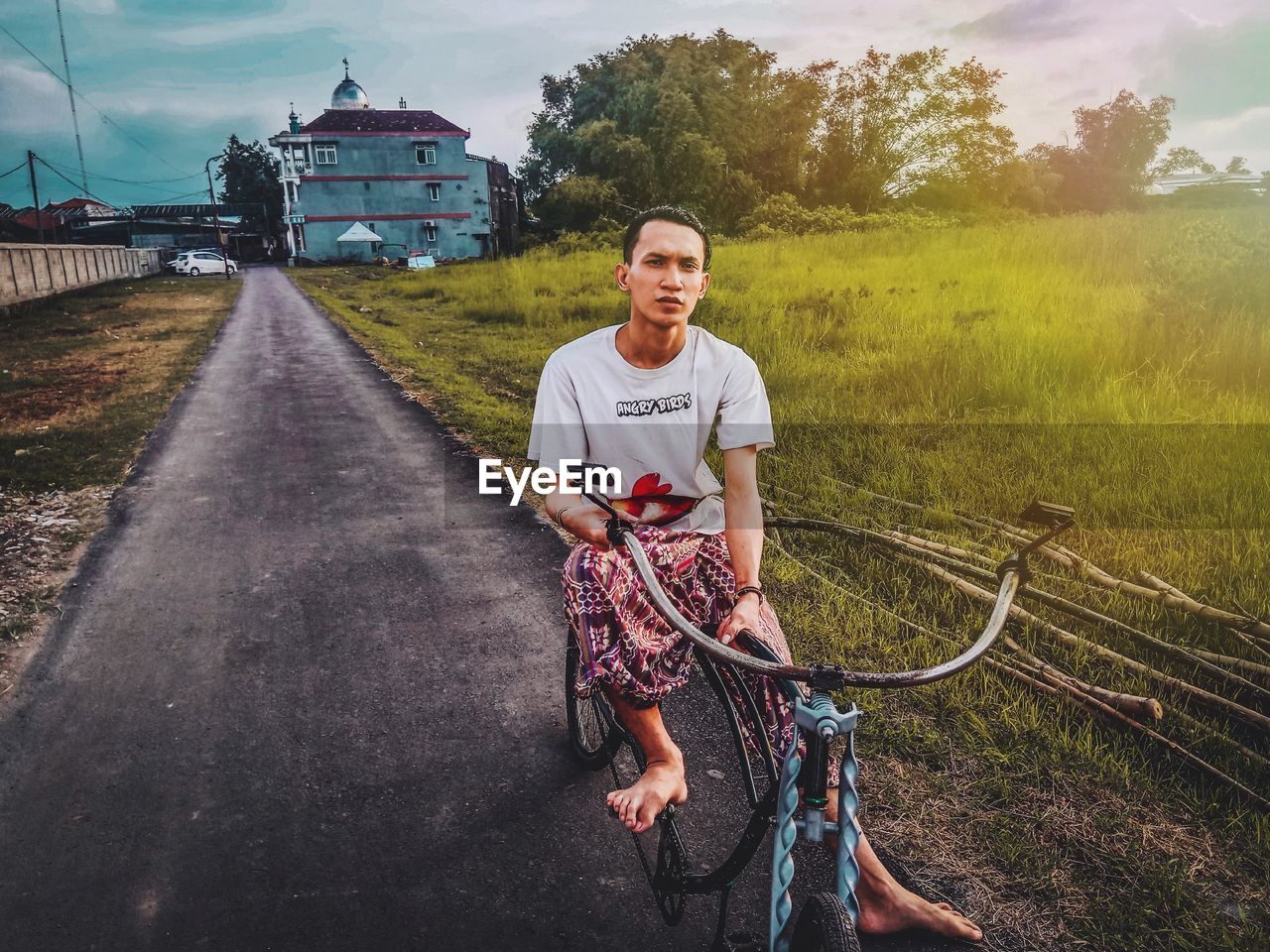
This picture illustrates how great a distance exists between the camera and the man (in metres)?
2.16

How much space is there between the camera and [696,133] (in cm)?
2828

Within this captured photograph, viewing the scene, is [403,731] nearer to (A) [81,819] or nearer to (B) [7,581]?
(A) [81,819]

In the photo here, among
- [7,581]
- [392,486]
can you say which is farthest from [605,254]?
[7,581]

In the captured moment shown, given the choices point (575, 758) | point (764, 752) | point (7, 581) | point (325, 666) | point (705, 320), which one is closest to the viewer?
point (764, 752)

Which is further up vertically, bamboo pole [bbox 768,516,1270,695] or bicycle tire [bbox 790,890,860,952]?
bicycle tire [bbox 790,890,860,952]

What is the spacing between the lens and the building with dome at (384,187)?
4362 cm

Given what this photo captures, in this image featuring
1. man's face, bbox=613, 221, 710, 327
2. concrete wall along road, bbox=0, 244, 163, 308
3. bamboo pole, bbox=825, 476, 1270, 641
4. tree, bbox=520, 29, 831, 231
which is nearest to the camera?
man's face, bbox=613, 221, 710, 327

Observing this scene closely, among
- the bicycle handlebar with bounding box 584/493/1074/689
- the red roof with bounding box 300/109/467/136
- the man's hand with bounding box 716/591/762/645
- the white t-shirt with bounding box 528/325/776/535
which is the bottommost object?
the man's hand with bounding box 716/591/762/645

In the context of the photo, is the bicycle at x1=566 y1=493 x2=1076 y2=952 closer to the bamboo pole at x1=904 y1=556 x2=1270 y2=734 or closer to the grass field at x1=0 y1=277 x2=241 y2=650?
the bamboo pole at x1=904 y1=556 x2=1270 y2=734

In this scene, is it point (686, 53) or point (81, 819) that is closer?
point (81, 819)

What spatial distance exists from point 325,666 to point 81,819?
3.54 ft

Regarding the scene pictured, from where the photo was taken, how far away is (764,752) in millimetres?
1845

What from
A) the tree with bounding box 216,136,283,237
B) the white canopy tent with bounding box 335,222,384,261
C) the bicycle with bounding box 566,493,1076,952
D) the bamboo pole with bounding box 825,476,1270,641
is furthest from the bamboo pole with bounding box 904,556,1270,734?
the tree with bounding box 216,136,283,237

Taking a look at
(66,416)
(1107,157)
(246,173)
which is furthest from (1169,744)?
(246,173)
